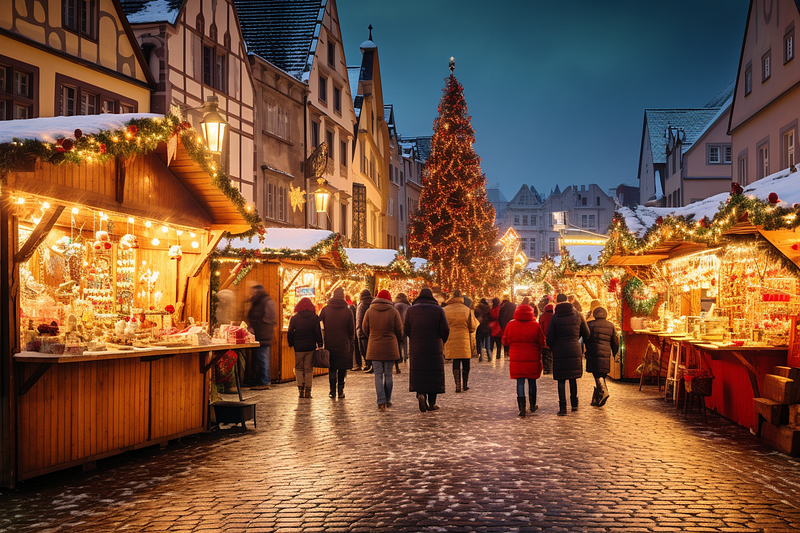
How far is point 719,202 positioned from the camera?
520 inches

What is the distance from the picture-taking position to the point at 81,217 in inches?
409

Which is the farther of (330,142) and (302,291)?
(330,142)

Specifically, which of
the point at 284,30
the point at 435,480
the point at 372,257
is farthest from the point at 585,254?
the point at 435,480

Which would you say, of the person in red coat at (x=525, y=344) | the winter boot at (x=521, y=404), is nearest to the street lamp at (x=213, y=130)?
the person in red coat at (x=525, y=344)

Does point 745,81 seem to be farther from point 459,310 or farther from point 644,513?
point 644,513

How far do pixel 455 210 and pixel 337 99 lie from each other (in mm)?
8365

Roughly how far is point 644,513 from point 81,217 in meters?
7.59

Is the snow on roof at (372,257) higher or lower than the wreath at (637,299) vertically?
higher

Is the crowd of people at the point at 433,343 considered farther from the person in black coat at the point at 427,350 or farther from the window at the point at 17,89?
the window at the point at 17,89

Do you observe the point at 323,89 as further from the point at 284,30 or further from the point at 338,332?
A: the point at 338,332

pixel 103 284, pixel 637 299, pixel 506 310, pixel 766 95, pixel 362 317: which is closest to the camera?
pixel 103 284

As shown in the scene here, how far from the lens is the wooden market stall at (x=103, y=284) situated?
7961 mm

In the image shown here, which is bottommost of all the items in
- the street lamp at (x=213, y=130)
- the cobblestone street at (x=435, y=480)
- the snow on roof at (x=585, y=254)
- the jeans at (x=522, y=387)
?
the cobblestone street at (x=435, y=480)

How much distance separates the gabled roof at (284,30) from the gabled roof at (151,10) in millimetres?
8902
